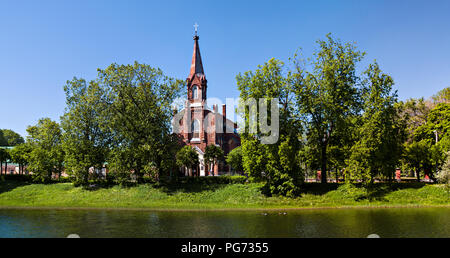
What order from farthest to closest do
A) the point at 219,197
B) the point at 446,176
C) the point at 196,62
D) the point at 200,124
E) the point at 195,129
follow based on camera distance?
the point at 196,62
the point at 195,129
the point at 200,124
the point at 219,197
the point at 446,176

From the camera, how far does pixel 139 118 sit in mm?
37906

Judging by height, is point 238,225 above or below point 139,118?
below

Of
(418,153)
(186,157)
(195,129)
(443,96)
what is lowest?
(186,157)

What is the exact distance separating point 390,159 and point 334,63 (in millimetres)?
11677

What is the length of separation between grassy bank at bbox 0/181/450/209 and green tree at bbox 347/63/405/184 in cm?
197

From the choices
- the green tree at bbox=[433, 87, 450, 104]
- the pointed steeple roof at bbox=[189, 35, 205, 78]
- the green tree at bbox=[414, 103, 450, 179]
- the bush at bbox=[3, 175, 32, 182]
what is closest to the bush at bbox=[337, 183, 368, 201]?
the green tree at bbox=[414, 103, 450, 179]

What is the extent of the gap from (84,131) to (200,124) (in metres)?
25.1

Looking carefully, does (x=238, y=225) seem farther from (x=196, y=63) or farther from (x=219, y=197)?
(x=196, y=63)

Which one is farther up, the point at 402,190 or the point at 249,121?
the point at 249,121

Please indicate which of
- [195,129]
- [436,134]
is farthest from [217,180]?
[436,134]

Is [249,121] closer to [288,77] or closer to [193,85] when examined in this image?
[288,77]

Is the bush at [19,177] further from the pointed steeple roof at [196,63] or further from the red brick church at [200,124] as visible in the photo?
the pointed steeple roof at [196,63]
